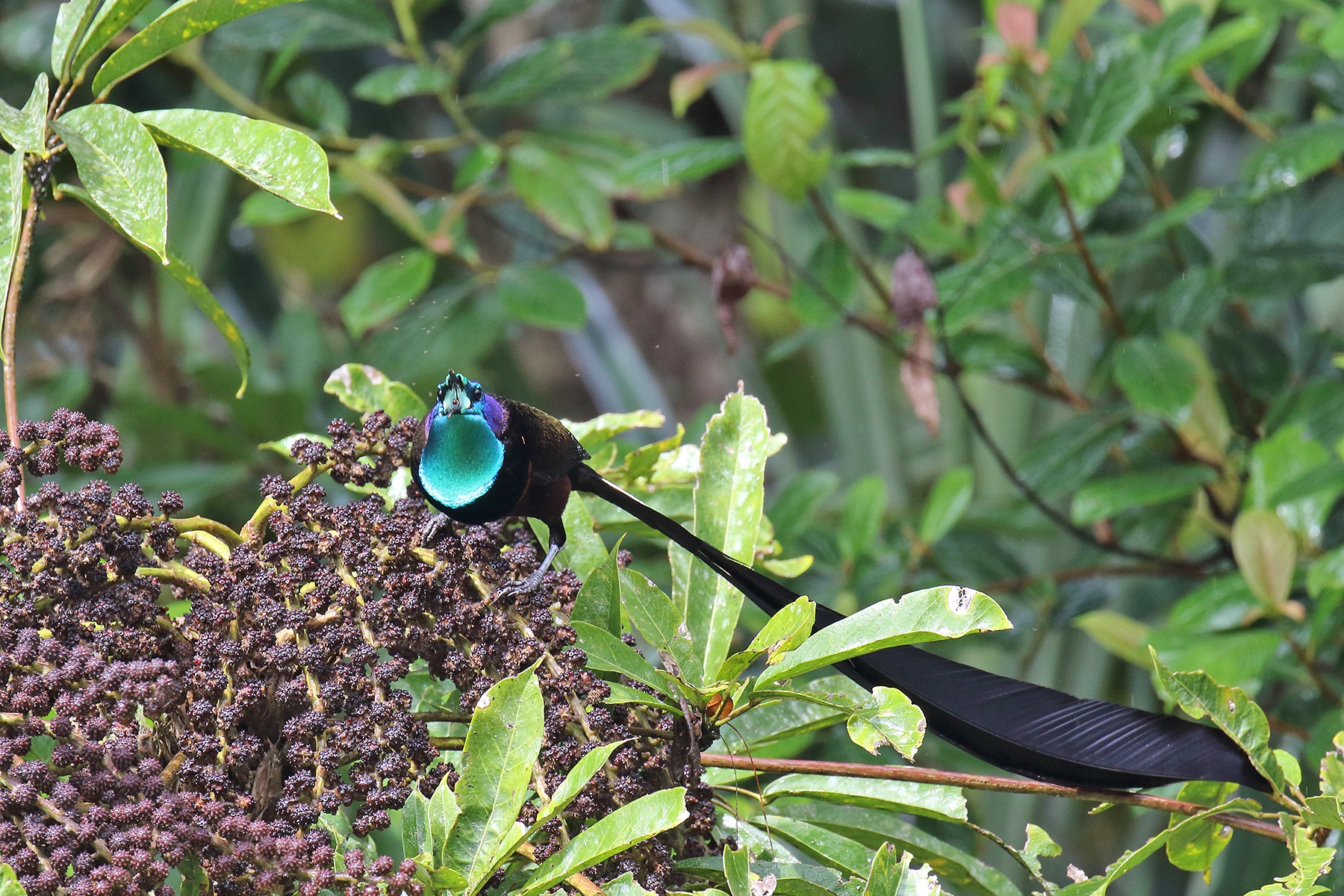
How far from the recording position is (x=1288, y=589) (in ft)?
3.64

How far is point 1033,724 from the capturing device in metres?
0.55

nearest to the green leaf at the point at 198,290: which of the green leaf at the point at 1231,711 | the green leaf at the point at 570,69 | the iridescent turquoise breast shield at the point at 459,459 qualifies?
the iridescent turquoise breast shield at the point at 459,459

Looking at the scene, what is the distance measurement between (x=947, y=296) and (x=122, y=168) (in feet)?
3.00

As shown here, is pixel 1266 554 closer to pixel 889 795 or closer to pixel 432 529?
pixel 889 795

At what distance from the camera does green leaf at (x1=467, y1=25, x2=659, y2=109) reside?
1.56m

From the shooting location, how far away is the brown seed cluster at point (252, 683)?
1.47ft

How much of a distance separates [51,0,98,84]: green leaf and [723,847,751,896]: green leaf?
511 mm

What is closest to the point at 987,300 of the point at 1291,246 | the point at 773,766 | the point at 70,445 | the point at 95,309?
the point at 1291,246

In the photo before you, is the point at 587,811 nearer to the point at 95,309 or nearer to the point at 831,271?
the point at 831,271

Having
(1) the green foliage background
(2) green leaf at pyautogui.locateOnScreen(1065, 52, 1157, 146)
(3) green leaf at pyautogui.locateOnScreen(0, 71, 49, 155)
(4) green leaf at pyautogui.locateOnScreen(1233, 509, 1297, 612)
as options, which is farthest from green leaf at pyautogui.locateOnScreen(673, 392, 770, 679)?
(2) green leaf at pyautogui.locateOnScreen(1065, 52, 1157, 146)

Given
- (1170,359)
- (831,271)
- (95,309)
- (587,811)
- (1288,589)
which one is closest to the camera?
(587,811)

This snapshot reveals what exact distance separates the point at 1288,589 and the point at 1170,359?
0.85ft

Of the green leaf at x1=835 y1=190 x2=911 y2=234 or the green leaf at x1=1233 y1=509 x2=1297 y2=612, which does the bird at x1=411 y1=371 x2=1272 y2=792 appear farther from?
the green leaf at x1=835 y1=190 x2=911 y2=234

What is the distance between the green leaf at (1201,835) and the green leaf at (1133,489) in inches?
24.9
